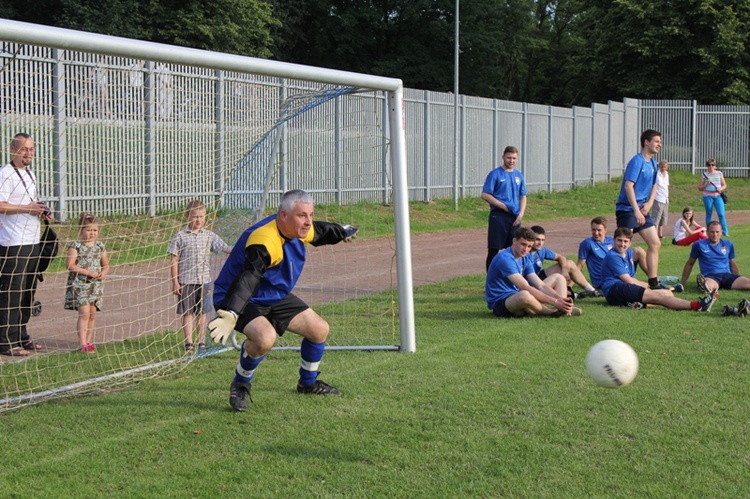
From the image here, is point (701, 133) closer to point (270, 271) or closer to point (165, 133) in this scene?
point (165, 133)

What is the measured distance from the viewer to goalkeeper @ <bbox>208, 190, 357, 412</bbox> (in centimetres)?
582

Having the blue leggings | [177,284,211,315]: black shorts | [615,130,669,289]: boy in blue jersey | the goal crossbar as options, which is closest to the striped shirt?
[177,284,211,315]: black shorts

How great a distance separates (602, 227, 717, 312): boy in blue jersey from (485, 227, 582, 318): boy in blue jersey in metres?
0.88

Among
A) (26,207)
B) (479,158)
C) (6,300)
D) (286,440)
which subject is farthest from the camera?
(479,158)

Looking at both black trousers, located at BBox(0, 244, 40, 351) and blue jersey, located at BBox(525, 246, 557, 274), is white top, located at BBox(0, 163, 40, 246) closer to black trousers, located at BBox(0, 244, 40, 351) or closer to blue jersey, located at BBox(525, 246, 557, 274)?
black trousers, located at BBox(0, 244, 40, 351)

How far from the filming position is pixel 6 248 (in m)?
7.29

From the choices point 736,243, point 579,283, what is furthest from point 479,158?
point 579,283

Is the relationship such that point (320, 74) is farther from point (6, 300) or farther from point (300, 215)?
point (6, 300)

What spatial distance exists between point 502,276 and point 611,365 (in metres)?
4.32

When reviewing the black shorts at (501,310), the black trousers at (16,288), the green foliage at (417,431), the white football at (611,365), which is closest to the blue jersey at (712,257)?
the black shorts at (501,310)

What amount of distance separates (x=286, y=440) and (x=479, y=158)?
69.6 feet

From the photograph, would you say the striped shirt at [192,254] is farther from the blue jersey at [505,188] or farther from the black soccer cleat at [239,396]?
the blue jersey at [505,188]

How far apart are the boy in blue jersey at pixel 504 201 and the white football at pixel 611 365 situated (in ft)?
17.4

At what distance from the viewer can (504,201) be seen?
10562 millimetres
